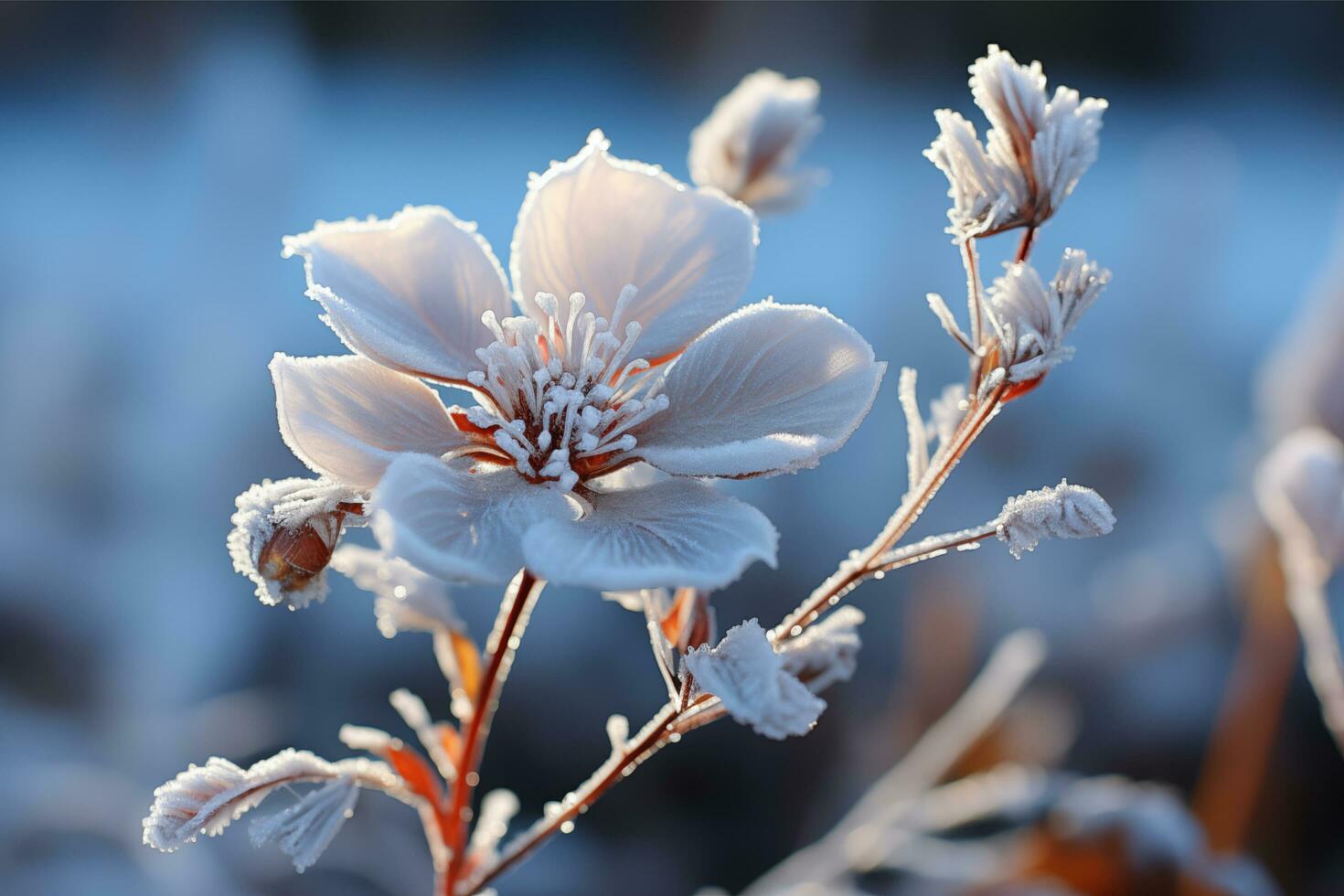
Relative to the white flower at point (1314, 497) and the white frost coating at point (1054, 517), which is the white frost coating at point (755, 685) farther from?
the white flower at point (1314, 497)

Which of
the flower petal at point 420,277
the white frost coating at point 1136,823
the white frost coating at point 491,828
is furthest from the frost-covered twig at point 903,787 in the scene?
the flower petal at point 420,277

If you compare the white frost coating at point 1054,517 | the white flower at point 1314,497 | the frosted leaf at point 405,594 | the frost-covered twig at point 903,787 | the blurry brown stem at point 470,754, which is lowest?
the frost-covered twig at point 903,787

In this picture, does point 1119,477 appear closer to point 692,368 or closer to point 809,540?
point 809,540

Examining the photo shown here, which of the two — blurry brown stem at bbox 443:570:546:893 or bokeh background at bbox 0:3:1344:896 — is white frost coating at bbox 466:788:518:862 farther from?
bokeh background at bbox 0:3:1344:896

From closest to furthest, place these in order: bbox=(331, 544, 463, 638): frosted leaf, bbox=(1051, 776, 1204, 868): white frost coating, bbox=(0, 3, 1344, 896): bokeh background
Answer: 1. bbox=(331, 544, 463, 638): frosted leaf
2. bbox=(1051, 776, 1204, 868): white frost coating
3. bbox=(0, 3, 1344, 896): bokeh background

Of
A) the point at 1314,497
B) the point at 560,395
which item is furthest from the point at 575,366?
the point at 1314,497

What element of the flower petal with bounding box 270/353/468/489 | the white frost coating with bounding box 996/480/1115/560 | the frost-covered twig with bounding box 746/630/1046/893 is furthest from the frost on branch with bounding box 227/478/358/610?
the frost-covered twig with bounding box 746/630/1046/893
